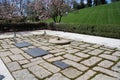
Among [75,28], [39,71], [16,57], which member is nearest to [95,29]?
[75,28]

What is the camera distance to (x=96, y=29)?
10.5 meters

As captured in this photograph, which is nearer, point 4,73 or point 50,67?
point 4,73

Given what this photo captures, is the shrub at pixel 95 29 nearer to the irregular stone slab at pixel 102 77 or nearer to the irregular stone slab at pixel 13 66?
the irregular stone slab at pixel 102 77

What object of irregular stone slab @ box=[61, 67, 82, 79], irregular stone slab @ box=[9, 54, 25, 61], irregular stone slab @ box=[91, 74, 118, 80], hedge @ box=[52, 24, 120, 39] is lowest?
irregular stone slab @ box=[91, 74, 118, 80]

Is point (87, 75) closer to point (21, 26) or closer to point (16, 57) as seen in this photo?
point (16, 57)

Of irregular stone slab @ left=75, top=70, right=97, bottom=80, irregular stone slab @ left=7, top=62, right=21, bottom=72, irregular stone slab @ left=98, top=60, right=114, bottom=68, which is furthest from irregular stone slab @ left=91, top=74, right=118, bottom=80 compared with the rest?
irregular stone slab @ left=7, top=62, right=21, bottom=72

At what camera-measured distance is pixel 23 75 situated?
3707mm

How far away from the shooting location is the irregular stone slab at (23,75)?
3.54 metres

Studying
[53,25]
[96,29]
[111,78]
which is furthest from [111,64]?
[53,25]

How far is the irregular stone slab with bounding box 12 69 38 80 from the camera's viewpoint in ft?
11.6

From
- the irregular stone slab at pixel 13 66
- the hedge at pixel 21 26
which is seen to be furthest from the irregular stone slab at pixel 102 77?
the hedge at pixel 21 26

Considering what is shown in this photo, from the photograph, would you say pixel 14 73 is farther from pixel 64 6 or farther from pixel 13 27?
pixel 64 6

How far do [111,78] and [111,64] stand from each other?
1.04 metres

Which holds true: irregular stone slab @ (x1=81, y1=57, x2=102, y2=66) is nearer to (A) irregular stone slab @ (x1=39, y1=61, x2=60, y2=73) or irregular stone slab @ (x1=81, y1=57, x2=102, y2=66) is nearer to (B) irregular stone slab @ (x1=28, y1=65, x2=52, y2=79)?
(A) irregular stone slab @ (x1=39, y1=61, x2=60, y2=73)
